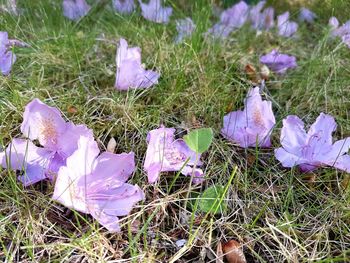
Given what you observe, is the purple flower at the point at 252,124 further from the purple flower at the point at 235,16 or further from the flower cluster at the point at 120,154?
the purple flower at the point at 235,16

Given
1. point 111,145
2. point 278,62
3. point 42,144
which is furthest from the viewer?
point 278,62

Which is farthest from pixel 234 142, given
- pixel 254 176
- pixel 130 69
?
pixel 130 69

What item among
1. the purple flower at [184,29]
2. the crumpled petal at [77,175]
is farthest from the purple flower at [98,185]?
the purple flower at [184,29]

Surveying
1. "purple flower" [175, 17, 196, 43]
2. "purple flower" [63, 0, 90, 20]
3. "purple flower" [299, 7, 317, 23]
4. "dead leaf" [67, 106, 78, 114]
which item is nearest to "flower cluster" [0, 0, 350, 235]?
"dead leaf" [67, 106, 78, 114]

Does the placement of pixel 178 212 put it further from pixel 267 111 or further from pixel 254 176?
pixel 267 111

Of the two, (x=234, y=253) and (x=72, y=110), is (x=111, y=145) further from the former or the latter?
(x=234, y=253)

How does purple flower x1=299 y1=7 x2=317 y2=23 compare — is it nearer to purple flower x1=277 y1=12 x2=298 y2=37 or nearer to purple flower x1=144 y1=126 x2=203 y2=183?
purple flower x1=277 y1=12 x2=298 y2=37

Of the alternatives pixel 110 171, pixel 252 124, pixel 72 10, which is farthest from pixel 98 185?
pixel 72 10
